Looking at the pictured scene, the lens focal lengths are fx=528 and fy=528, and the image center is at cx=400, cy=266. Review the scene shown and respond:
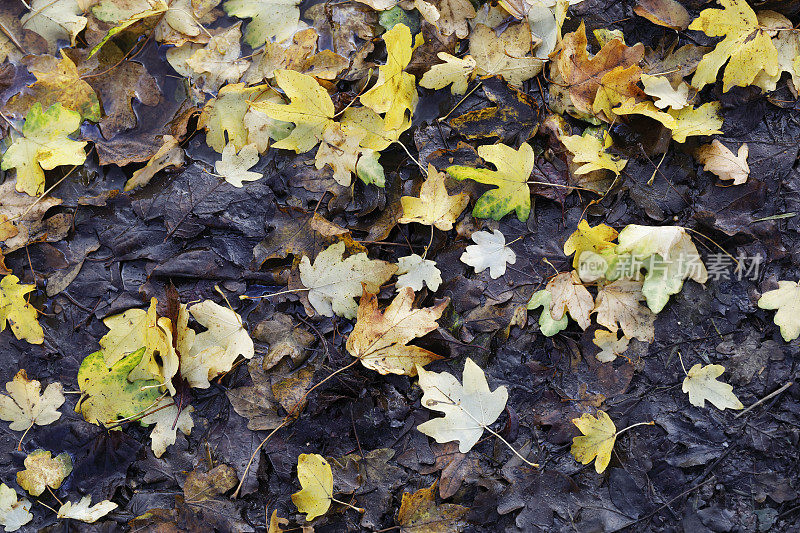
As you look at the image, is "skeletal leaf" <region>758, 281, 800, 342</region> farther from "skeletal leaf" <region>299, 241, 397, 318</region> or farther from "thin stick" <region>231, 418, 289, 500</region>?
"thin stick" <region>231, 418, 289, 500</region>

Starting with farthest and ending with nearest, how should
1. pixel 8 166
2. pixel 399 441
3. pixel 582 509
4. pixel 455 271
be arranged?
pixel 8 166
pixel 455 271
pixel 399 441
pixel 582 509

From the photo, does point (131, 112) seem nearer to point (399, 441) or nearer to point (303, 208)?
point (303, 208)

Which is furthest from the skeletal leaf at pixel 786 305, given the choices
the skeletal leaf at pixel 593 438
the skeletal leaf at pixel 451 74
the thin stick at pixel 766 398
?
the skeletal leaf at pixel 451 74

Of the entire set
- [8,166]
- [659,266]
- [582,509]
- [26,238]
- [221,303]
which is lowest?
[582,509]

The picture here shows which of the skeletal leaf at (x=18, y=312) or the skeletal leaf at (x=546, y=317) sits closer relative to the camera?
the skeletal leaf at (x=546, y=317)

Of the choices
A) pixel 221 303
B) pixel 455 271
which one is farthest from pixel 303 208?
pixel 455 271

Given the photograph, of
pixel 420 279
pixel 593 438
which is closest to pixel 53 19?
pixel 420 279

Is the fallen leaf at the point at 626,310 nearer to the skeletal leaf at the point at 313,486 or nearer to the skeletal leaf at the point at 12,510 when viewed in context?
the skeletal leaf at the point at 313,486
